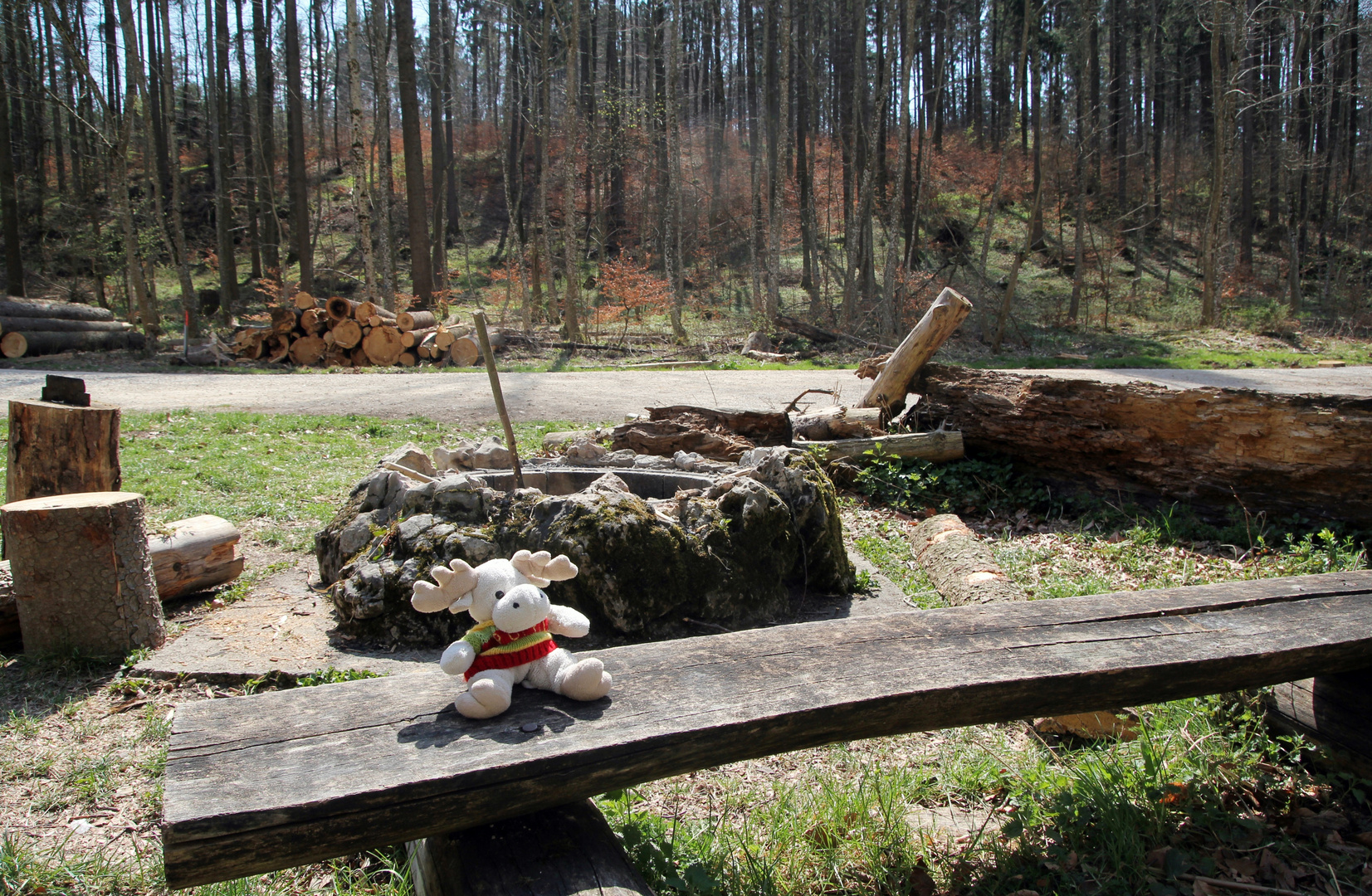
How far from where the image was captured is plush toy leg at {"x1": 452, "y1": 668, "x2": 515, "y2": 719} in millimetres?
1936

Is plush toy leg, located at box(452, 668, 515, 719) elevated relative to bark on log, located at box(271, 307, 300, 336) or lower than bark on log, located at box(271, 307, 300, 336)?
lower

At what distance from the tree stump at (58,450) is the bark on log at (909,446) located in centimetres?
501

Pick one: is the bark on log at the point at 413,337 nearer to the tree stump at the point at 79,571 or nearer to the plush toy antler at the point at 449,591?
the tree stump at the point at 79,571

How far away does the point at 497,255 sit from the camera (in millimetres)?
32375

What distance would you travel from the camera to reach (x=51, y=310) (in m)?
16.1

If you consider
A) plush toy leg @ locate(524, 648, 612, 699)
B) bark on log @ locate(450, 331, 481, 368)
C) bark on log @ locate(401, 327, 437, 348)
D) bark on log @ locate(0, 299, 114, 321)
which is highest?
bark on log @ locate(0, 299, 114, 321)

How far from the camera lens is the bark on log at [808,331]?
57.8ft

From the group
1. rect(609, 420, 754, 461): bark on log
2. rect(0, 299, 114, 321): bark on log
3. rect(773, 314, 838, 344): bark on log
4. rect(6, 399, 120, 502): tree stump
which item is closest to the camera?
rect(6, 399, 120, 502): tree stump

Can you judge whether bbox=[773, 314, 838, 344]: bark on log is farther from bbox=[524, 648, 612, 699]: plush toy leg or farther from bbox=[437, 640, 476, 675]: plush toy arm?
bbox=[437, 640, 476, 675]: plush toy arm

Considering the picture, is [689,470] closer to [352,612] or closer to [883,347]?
[352,612]

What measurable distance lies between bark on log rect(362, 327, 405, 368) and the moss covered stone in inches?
436

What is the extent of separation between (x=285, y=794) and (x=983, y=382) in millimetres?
6567

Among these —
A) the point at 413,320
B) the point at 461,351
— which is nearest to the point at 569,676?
the point at 461,351

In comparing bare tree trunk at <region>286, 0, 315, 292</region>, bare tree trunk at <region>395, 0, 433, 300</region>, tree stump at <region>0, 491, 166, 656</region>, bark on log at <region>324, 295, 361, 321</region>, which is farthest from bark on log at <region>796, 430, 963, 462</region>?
bare tree trunk at <region>286, 0, 315, 292</region>
